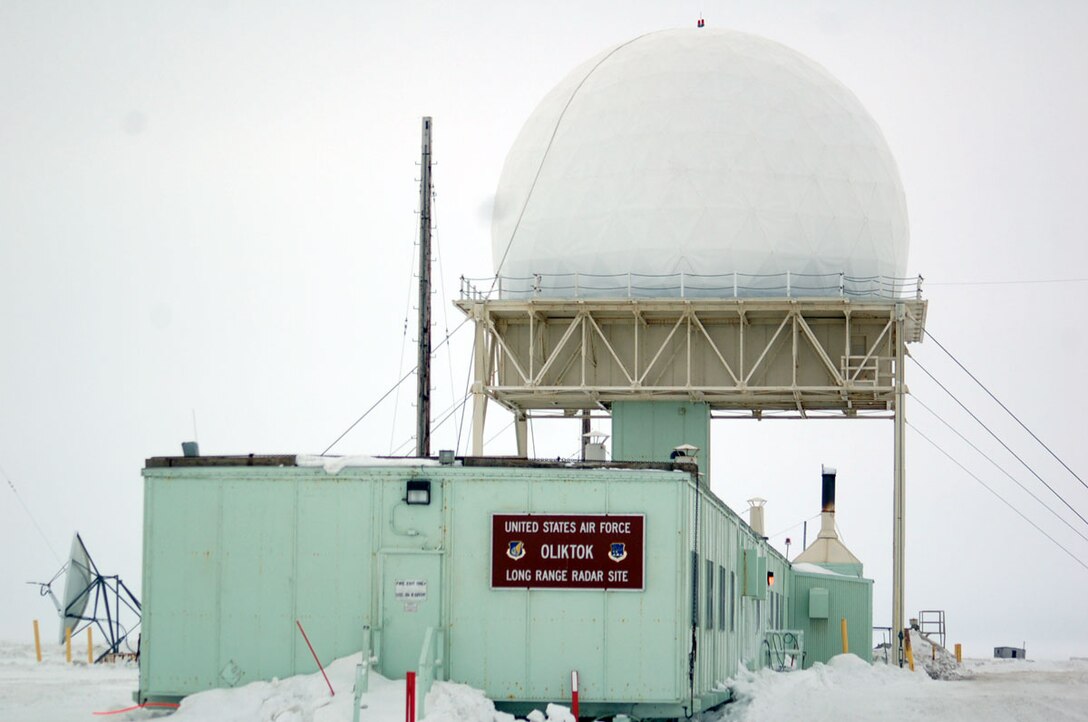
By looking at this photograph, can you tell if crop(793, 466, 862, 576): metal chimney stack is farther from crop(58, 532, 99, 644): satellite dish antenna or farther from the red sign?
the red sign

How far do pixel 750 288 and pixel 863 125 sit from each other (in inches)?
267

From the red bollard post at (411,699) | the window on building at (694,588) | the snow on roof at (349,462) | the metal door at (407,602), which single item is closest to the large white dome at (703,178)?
the window on building at (694,588)

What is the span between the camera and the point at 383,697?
2278cm

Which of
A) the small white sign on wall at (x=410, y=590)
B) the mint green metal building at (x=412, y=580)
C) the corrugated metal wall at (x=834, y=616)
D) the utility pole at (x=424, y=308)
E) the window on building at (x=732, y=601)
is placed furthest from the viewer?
the corrugated metal wall at (x=834, y=616)

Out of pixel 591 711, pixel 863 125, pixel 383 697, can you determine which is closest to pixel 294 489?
pixel 383 697

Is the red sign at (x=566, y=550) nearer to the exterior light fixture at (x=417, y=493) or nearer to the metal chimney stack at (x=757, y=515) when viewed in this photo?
the exterior light fixture at (x=417, y=493)

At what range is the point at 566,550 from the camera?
2433cm

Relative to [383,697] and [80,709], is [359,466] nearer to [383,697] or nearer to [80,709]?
[383,697]

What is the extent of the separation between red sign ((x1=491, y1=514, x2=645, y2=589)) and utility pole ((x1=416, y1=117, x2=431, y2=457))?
34.7ft

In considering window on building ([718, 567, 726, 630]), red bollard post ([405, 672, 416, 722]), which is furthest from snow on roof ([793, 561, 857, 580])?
red bollard post ([405, 672, 416, 722])

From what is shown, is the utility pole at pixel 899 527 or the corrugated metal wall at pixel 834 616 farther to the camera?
the corrugated metal wall at pixel 834 616

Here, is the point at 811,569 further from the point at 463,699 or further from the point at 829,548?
the point at 463,699

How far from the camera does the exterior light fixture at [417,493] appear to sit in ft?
79.9

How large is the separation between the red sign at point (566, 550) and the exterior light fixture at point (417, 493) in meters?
1.04
